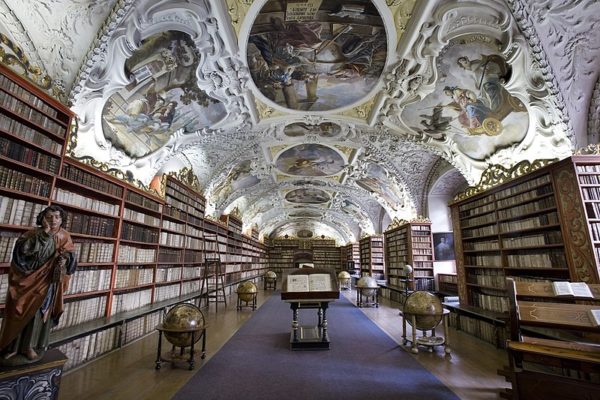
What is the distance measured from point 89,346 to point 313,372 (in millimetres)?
3675

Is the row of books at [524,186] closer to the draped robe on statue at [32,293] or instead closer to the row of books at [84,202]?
the draped robe on statue at [32,293]

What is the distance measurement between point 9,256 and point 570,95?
370 inches

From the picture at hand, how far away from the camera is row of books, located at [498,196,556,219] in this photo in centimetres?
537

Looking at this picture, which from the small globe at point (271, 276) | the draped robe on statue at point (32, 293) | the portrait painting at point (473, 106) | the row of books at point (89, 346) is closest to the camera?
the draped robe on statue at point (32, 293)

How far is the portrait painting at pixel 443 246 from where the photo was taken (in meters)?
11.5

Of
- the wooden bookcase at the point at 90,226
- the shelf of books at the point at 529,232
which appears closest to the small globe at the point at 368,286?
the shelf of books at the point at 529,232

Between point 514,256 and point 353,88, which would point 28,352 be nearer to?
point 353,88

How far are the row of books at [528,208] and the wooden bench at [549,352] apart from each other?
7.47 feet

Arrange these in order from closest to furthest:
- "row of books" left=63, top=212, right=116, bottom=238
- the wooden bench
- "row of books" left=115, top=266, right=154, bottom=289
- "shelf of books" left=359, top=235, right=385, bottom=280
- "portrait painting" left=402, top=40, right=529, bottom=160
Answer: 1. the wooden bench
2. "row of books" left=63, top=212, right=116, bottom=238
3. "portrait painting" left=402, top=40, right=529, bottom=160
4. "row of books" left=115, top=266, right=154, bottom=289
5. "shelf of books" left=359, top=235, right=385, bottom=280

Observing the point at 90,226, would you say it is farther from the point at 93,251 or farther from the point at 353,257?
the point at 353,257

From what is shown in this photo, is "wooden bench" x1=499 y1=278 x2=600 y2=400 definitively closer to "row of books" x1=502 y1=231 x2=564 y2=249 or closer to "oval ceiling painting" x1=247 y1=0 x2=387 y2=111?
"row of books" x1=502 y1=231 x2=564 y2=249

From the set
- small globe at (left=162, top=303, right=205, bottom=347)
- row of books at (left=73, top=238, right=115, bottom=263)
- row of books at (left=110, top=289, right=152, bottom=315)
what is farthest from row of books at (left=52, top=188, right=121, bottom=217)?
small globe at (left=162, top=303, right=205, bottom=347)

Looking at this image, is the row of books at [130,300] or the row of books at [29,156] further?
the row of books at [130,300]

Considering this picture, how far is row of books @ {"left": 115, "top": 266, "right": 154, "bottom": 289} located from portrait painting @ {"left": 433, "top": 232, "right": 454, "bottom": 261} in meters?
10.4
